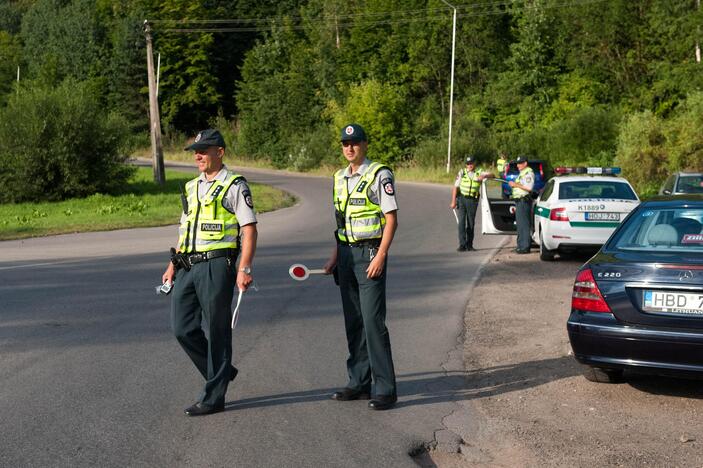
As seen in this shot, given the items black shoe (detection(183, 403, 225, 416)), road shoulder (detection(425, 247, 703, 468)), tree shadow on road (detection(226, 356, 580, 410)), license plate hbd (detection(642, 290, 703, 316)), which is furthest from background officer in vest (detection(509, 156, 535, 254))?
black shoe (detection(183, 403, 225, 416))

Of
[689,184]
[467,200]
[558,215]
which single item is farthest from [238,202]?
[689,184]

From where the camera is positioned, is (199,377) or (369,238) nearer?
(369,238)

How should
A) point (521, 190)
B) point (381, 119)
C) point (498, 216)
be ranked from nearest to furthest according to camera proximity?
point (521, 190), point (498, 216), point (381, 119)

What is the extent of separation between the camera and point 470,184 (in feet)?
A: 57.8

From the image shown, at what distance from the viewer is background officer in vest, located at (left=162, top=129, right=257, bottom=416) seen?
6.22m

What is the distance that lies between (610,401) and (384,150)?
52.8 metres

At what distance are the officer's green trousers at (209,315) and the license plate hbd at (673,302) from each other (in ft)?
9.11

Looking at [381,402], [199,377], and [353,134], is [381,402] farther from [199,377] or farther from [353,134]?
[353,134]

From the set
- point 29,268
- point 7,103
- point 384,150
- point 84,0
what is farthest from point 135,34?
point 29,268

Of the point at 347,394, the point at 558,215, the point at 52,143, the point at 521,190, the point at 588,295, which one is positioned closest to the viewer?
the point at 347,394

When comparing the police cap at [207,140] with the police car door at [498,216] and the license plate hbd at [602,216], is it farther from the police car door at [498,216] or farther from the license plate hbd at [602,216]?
the police car door at [498,216]

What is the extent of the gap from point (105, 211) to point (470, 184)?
544 inches

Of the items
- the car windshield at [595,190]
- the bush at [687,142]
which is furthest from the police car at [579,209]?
the bush at [687,142]

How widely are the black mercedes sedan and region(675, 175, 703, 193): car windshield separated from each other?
1354cm
